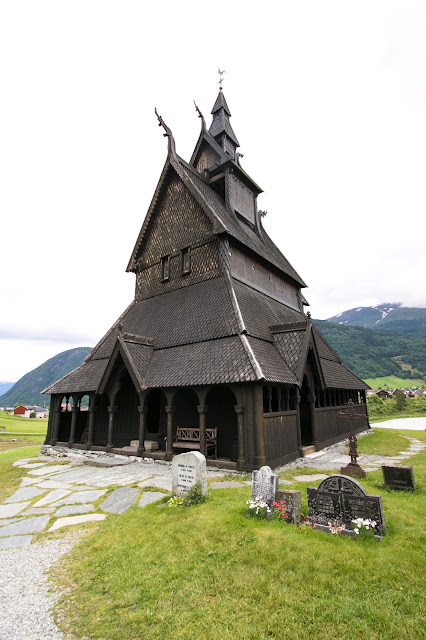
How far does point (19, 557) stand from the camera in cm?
493

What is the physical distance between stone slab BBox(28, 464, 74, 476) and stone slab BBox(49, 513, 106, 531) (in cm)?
539

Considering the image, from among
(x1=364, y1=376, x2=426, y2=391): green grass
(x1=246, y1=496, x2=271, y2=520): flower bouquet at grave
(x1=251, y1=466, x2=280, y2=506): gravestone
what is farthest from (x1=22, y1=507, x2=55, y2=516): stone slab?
(x1=364, y1=376, x2=426, y2=391): green grass

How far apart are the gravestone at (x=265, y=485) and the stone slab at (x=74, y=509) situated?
3.61 meters

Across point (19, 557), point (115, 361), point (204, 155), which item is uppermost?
point (204, 155)

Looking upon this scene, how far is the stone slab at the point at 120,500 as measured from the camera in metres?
6.88

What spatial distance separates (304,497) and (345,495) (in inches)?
77.9

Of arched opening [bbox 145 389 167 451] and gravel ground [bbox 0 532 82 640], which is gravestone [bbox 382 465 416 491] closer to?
gravel ground [bbox 0 532 82 640]

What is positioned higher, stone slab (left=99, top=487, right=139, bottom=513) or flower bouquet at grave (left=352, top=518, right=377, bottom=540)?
flower bouquet at grave (left=352, top=518, right=377, bottom=540)

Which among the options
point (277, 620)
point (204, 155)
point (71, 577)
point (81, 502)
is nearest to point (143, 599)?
point (71, 577)

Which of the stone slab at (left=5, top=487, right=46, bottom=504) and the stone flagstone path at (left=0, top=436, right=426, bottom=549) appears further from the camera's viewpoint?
the stone slab at (left=5, top=487, right=46, bottom=504)

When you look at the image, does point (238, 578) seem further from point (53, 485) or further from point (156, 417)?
point (156, 417)

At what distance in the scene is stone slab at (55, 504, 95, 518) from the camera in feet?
22.0

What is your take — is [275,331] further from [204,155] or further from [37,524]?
[204,155]

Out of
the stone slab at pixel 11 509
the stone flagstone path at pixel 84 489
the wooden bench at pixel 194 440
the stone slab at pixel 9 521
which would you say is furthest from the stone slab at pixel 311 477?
the stone slab at pixel 11 509
